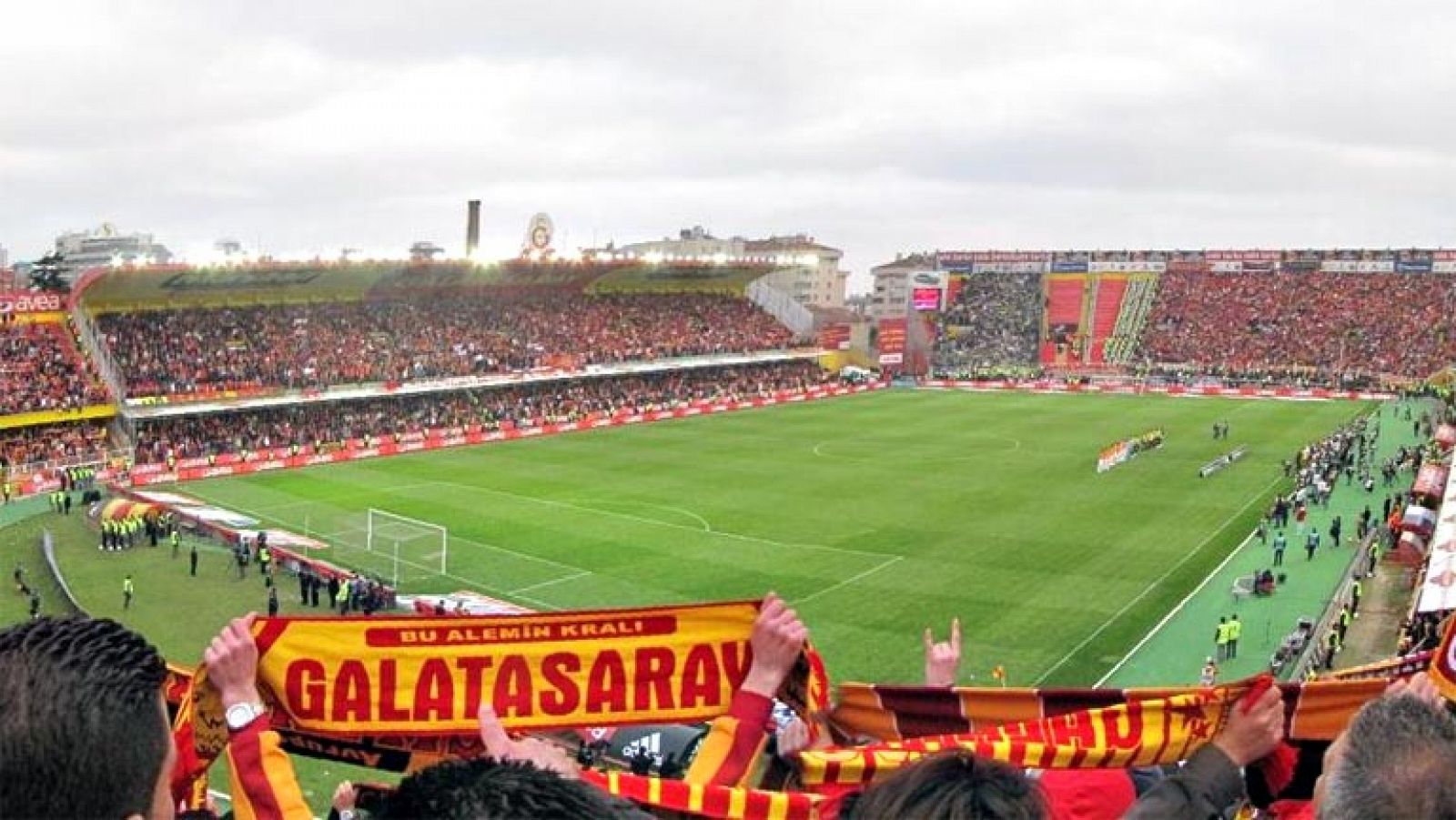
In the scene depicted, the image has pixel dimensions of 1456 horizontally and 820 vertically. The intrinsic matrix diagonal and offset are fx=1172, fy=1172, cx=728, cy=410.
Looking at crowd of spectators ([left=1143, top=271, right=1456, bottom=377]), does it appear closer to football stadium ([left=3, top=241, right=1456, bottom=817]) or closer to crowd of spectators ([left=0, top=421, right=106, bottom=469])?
football stadium ([left=3, top=241, right=1456, bottom=817])

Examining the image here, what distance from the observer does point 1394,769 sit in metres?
2.72

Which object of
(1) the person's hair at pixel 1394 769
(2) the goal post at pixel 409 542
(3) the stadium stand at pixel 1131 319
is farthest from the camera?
(3) the stadium stand at pixel 1131 319

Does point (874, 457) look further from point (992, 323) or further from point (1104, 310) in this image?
point (1104, 310)

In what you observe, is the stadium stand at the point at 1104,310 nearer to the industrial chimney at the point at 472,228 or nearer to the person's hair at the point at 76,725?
the industrial chimney at the point at 472,228

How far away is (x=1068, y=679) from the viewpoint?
22.0m

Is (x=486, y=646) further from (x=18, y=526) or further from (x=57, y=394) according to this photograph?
(x=57, y=394)

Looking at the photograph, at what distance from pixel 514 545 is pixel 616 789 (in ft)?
97.4

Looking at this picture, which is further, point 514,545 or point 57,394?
point 57,394

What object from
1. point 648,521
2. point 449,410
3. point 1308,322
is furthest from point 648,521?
point 1308,322

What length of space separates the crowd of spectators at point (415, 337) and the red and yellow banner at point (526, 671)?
158 ft

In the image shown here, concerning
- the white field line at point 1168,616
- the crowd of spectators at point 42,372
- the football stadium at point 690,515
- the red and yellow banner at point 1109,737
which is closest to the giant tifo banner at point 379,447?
the football stadium at point 690,515

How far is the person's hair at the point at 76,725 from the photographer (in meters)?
2.33

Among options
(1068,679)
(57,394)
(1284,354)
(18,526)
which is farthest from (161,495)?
(1284,354)

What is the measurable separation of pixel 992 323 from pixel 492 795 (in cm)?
10613
